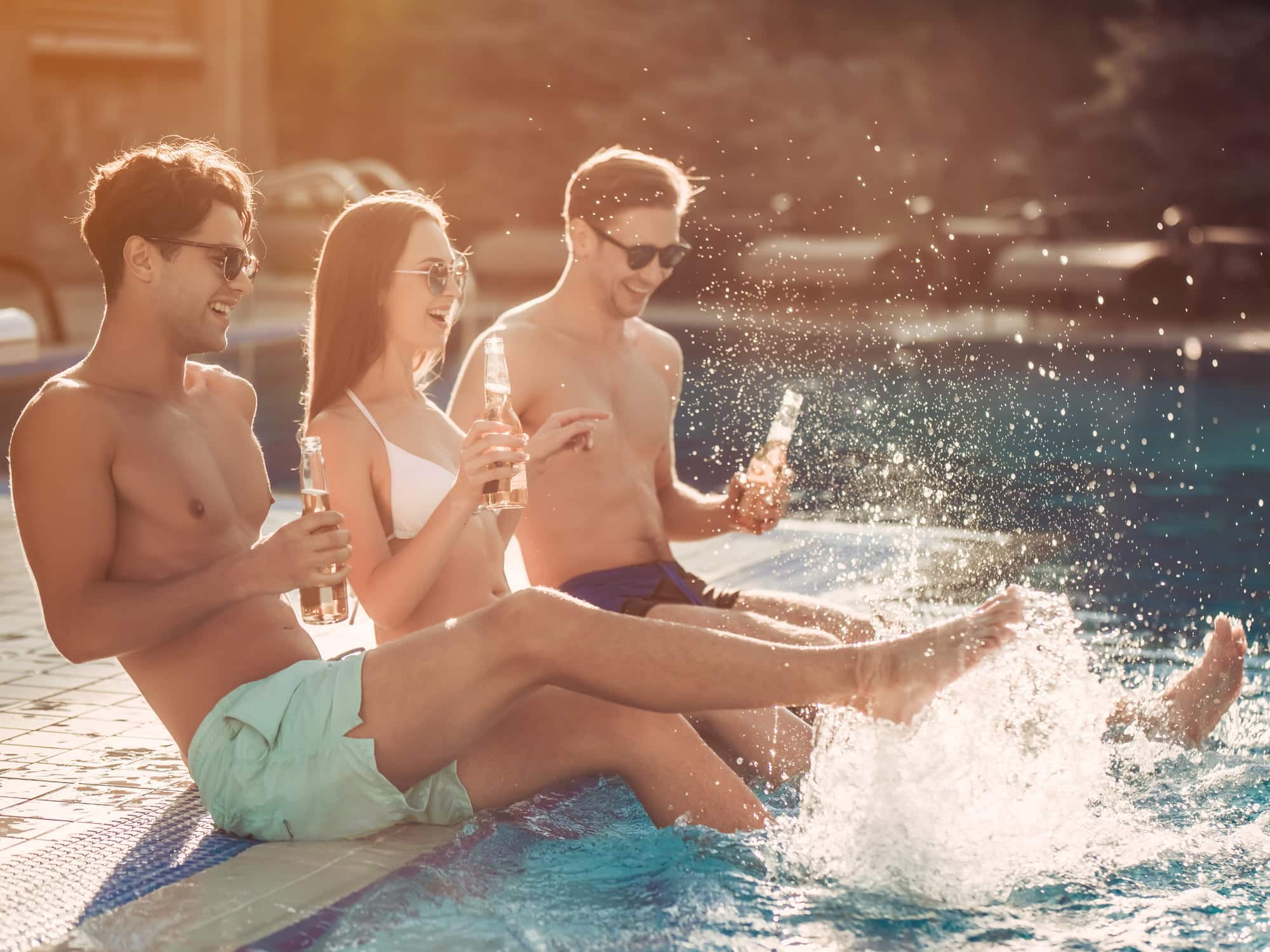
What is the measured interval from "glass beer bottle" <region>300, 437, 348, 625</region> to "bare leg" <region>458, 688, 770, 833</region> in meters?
0.45

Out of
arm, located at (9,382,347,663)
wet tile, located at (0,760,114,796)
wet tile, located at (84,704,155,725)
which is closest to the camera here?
arm, located at (9,382,347,663)

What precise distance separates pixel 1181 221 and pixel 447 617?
1932cm

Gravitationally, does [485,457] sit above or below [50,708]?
above

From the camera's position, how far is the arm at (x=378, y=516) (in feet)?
12.7

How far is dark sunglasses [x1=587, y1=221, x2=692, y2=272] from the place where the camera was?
201 inches

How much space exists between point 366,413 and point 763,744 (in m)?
1.39

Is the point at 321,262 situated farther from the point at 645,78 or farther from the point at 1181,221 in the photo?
the point at 645,78

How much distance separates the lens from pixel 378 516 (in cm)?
409

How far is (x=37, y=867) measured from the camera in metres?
3.77

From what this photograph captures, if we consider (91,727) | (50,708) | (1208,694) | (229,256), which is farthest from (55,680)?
(1208,694)

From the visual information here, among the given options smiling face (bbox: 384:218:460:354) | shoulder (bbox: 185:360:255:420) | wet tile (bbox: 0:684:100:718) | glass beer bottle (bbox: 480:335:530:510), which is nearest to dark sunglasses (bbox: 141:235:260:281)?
shoulder (bbox: 185:360:255:420)

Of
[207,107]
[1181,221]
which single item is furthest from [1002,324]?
[207,107]

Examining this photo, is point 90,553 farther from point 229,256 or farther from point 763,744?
point 763,744

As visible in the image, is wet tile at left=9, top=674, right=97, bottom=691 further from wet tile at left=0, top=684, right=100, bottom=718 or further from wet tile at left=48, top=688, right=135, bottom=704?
wet tile at left=0, top=684, right=100, bottom=718
